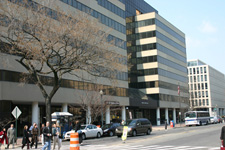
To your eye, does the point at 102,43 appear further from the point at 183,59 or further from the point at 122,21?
the point at 183,59

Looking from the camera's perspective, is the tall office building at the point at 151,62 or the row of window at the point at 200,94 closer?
the tall office building at the point at 151,62

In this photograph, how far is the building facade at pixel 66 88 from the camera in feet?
101

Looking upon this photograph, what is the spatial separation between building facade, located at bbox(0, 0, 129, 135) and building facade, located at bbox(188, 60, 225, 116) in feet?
246

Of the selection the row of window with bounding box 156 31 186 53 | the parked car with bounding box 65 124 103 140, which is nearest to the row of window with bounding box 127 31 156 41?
the row of window with bounding box 156 31 186 53

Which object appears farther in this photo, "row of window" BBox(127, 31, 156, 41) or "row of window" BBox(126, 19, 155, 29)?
"row of window" BBox(126, 19, 155, 29)

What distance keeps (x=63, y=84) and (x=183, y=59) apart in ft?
180

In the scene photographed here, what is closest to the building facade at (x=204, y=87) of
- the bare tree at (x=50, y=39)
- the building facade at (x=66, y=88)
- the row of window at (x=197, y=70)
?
the row of window at (x=197, y=70)

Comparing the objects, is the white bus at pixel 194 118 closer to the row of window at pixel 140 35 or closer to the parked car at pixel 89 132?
the row of window at pixel 140 35

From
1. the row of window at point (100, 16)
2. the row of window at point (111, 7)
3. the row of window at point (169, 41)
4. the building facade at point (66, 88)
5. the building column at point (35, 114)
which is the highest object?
the row of window at point (111, 7)

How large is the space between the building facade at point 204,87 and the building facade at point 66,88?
74889mm

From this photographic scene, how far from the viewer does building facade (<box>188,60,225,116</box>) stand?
4882 inches

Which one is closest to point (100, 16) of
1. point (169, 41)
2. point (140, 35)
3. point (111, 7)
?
point (111, 7)

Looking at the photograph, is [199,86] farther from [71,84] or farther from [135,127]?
[135,127]

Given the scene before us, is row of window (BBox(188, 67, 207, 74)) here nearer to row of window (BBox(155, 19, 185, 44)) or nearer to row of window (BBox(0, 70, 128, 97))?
row of window (BBox(155, 19, 185, 44))
